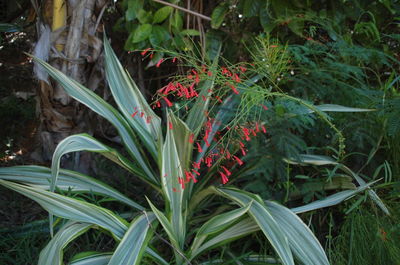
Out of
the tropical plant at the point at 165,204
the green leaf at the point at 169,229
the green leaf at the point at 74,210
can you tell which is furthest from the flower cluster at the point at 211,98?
the green leaf at the point at 74,210

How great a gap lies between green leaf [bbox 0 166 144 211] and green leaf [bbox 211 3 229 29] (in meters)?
A: 0.88

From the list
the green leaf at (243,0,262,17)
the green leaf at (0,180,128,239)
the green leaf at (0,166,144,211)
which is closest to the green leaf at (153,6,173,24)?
the green leaf at (243,0,262,17)

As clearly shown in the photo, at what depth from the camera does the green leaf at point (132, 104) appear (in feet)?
5.92

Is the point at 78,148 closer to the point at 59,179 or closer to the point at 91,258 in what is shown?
the point at 59,179

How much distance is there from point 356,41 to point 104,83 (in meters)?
1.20

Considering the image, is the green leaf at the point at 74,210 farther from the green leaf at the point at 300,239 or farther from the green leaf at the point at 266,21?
the green leaf at the point at 266,21

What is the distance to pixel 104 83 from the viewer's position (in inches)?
91.7

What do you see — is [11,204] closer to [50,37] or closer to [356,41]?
[50,37]

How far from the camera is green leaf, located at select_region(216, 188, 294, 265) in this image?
4.11 feet

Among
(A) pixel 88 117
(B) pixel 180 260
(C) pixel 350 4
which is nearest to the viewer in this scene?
(B) pixel 180 260

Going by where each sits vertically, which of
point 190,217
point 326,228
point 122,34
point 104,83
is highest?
point 122,34

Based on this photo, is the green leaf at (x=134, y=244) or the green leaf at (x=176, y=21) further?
the green leaf at (x=176, y=21)

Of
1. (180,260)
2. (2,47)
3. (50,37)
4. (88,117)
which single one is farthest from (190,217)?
(2,47)

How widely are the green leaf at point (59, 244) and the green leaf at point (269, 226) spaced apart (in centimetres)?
47
